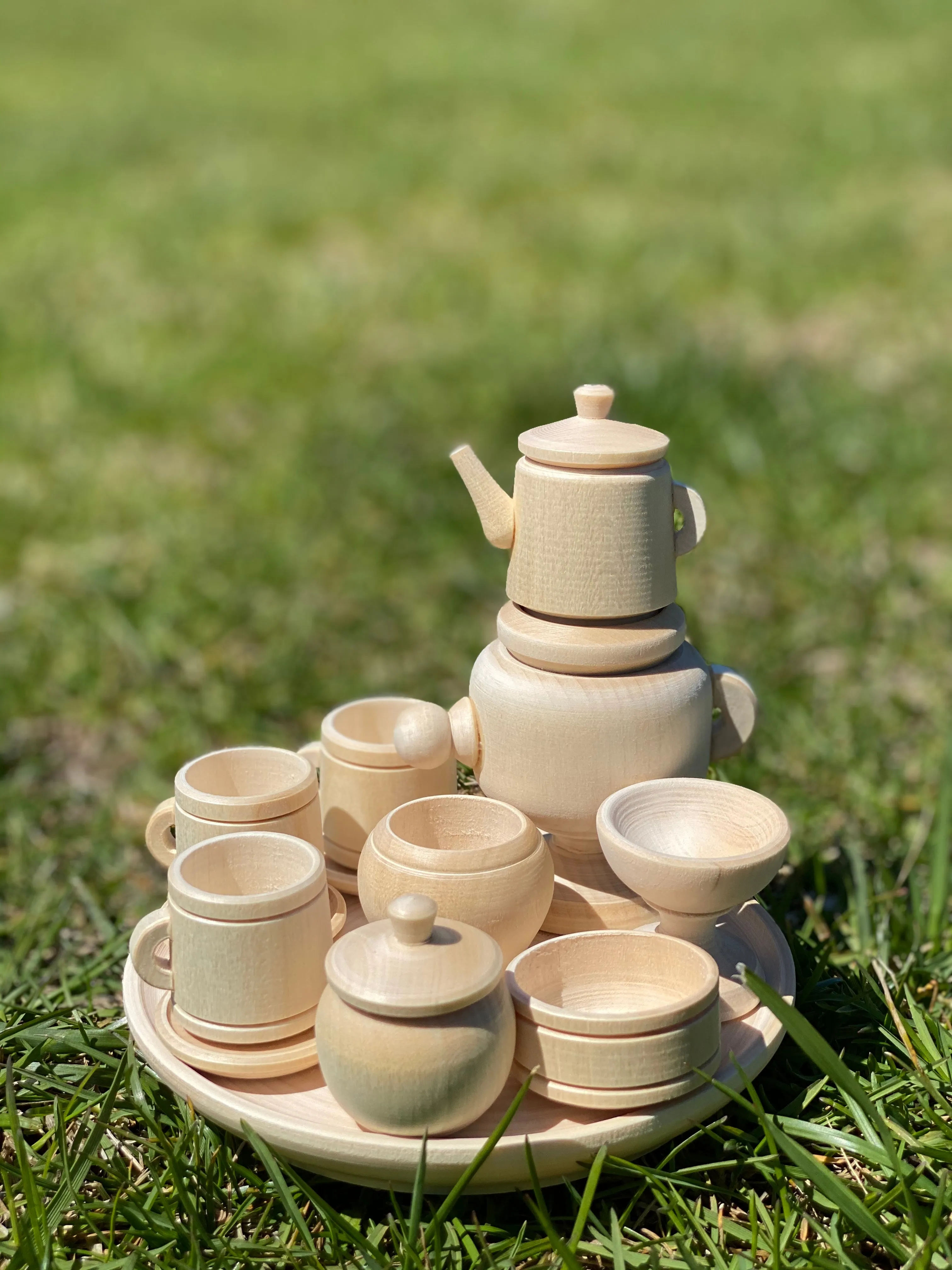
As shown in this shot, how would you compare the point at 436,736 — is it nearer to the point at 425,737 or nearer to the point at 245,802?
the point at 425,737

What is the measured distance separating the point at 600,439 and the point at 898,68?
6560 mm

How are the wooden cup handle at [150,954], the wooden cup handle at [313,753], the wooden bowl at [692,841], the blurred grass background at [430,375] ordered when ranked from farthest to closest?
the blurred grass background at [430,375] → the wooden cup handle at [313,753] → the wooden cup handle at [150,954] → the wooden bowl at [692,841]

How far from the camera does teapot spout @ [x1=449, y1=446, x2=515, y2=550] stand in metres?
1.44

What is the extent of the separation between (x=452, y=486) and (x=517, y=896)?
229cm

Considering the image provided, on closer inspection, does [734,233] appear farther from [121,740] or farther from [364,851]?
[364,851]

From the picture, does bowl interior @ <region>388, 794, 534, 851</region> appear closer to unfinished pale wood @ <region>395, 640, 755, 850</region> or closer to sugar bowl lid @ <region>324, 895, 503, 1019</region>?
unfinished pale wood @ <region>395, 640, 755, 850</region>

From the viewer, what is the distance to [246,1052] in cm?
129

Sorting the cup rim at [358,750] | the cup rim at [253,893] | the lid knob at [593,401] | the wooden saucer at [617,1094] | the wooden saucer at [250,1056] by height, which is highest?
the lid knob at [593,401]

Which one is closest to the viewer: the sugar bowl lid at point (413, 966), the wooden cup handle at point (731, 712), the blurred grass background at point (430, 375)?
the sugar bowl lid at point (413, 966)

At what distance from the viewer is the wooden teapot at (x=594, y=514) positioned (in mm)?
1355

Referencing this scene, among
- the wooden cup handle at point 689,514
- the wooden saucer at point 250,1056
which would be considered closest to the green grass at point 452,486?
the wooden saucer at point 250,1056

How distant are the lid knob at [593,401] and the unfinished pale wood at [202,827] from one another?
1.73 ft

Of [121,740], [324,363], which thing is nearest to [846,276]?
[324,363]

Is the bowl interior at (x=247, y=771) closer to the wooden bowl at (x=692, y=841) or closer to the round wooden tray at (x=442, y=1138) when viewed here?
the round wooden tray at (x=442, y=1138)
